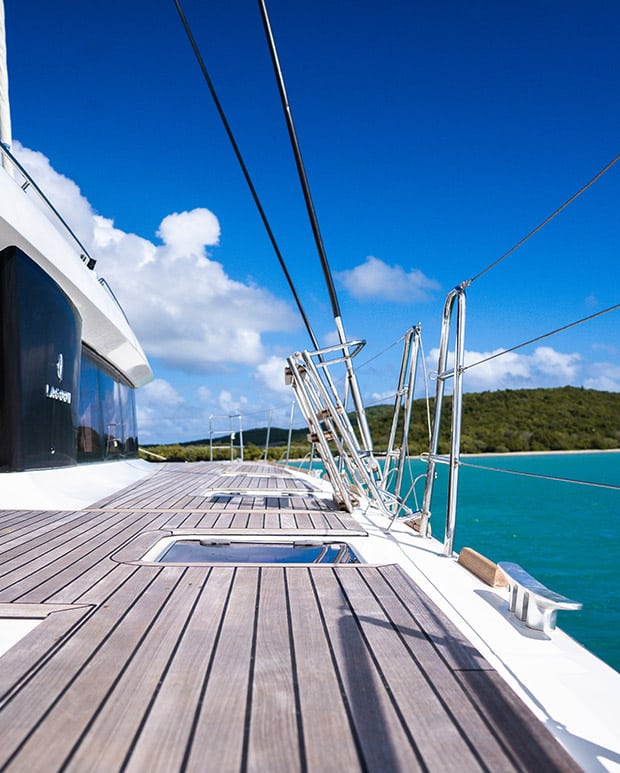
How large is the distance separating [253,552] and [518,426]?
10528 millimetres

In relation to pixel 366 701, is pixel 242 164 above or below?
above

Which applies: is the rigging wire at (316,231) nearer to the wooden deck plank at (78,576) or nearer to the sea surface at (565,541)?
the sea surface at (565,541)

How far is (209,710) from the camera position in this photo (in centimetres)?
104

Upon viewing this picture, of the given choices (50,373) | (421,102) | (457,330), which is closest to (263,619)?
(457,330)

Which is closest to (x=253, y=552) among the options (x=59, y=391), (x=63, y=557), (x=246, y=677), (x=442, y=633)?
(x=63, y=557)

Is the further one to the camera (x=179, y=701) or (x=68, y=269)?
(x=68, y=269)

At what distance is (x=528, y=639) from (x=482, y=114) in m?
6.77

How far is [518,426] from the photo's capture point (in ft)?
39.3

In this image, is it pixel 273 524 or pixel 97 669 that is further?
pixel 273 524

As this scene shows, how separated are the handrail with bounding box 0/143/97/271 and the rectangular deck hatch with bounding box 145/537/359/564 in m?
2.84

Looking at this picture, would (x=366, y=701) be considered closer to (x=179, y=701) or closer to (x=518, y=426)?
(x=179, y=701)

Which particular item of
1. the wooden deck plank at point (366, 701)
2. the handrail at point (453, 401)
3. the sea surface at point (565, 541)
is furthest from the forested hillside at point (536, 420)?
the wooden deck plank at point (366, 701)

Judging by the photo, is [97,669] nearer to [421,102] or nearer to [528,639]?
[528,639]

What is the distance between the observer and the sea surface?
10.5ft
